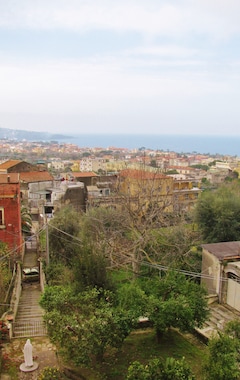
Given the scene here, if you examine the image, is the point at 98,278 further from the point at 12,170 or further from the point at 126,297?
the point at 12,170

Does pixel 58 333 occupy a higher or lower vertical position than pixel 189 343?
higher

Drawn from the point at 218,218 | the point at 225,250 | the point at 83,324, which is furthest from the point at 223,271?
the point at 83,324

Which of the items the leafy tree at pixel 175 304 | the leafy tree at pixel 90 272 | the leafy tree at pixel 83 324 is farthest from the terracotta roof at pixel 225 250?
the leafy tree at pixel 83 324

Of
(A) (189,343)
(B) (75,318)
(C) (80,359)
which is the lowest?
(A) (189,343)

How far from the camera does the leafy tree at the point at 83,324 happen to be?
8.77 m

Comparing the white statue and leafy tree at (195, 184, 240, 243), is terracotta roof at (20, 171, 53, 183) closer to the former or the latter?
leafy tree at (195, 184, 240, 243)

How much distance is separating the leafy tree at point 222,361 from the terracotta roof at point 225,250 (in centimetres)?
884

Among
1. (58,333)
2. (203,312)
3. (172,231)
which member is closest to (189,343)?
(203,312)

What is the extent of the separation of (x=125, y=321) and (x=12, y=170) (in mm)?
36157

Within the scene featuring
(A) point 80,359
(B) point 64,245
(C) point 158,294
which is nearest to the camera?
(A) point 80,359

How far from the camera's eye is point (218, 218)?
23406mm

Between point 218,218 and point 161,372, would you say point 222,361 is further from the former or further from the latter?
point 218,218

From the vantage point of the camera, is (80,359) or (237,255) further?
(237,255)

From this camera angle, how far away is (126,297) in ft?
34.0
